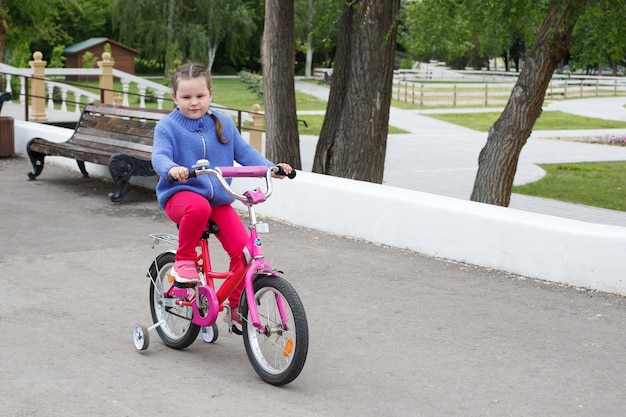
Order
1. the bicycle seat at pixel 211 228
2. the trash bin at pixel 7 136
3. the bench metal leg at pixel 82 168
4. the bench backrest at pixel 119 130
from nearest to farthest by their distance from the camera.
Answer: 1. the bicycle seat at pixel 211 228
2. the bench backrest at pixel 119 130
3. the bench metal leg at pixel 82 168
4. the trash bin at pixel 7 136

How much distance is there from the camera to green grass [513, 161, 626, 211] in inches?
629

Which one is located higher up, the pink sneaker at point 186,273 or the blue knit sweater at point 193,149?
the blue knit sweater at point 193,149

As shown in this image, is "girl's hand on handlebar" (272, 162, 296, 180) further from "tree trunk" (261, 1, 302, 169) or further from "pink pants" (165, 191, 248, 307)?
"tree trunk" (261, 1, 302, 169)

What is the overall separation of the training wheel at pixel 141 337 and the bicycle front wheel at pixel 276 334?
0.66m

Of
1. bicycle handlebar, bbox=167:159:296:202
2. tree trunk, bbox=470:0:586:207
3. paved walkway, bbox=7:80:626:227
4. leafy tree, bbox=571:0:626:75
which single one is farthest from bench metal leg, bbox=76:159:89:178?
bicycle handlebar, bbox=167:159:296:202

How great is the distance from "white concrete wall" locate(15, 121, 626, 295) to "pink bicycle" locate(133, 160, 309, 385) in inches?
108

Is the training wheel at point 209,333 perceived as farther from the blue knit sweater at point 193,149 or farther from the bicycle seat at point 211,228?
the blue knit sweater at point 193,149

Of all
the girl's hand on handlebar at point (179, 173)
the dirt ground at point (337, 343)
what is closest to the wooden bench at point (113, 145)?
the dirt ground at point (337, 343)

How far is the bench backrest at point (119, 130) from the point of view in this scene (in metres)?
11.4

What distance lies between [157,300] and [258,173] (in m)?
1.23

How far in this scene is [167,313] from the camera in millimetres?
6000

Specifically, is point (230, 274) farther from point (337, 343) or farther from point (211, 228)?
point (337, 343)

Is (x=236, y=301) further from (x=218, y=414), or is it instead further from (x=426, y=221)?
(x=426, y=221)

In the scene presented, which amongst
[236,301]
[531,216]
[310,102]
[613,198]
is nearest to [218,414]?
[236,301]
